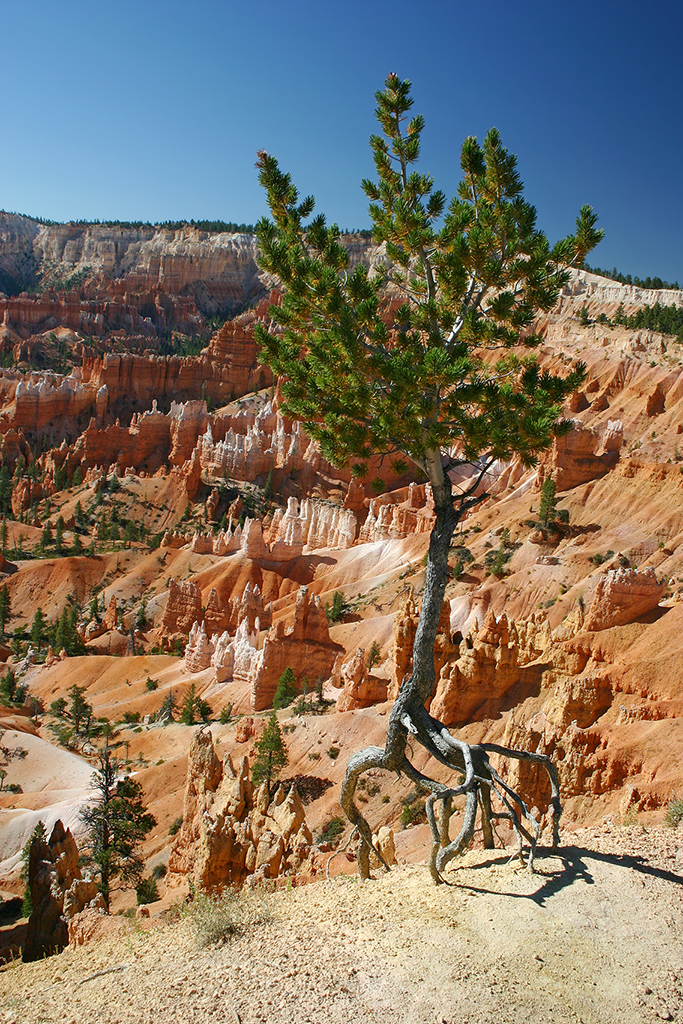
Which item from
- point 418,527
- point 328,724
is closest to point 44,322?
point 418,527

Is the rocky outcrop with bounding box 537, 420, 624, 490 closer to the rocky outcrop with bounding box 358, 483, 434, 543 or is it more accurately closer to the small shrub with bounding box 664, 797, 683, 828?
the rocky outcrop with bounding box 358, 483, 434, 543

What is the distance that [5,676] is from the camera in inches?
1977

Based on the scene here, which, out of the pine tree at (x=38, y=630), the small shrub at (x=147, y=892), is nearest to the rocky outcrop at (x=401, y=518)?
the pine tree at (x=38, y=630)

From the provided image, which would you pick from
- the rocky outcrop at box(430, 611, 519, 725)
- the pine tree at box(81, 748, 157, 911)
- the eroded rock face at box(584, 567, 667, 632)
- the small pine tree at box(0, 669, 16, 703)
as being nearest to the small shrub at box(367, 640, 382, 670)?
the rocky outcrop at box(430, 611, 519, 725)

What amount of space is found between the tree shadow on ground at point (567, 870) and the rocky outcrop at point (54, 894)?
1003cm

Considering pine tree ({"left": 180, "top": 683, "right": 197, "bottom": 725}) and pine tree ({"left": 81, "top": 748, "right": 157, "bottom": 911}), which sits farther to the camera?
pine tree ({"left": 180, "top": 683, "right": 197, "bottom": 725})

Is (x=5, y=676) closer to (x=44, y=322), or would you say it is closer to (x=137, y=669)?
(x=137, y=669)

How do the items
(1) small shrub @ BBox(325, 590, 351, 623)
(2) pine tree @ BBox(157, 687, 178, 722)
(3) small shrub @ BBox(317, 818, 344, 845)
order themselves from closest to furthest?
(3) small shrub @ BBox(317, 818, 344, 845) < (2) pine tree @ BBox(157, 687, 178, 722) < (1) small shrub @ BBox(325, 590, 351, 623)

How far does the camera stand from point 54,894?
17.5 meters

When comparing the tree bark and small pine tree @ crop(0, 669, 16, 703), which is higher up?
the tree bark

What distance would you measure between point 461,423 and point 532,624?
58.1 ft

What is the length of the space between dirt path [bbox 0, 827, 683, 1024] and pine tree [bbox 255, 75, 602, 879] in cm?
103

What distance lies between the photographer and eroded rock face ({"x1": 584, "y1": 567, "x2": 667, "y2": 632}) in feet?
80.6

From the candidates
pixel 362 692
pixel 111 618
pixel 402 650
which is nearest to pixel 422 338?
pixel 402 650
